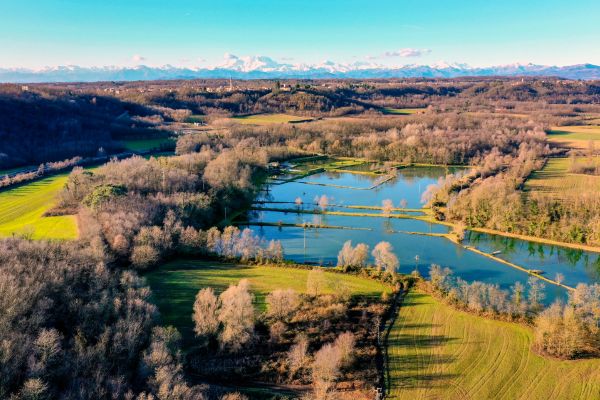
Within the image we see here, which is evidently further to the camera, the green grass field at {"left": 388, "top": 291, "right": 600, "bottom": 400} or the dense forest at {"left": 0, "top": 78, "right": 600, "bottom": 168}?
the dense forest at {"left": 0, "top": 78, "right": 600, "bottom": 168}

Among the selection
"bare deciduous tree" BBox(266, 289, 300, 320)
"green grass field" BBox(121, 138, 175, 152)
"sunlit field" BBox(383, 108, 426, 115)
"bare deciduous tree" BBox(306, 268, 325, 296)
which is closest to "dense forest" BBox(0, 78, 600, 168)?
"green grass field" BBox(121, 138, 175, 152)

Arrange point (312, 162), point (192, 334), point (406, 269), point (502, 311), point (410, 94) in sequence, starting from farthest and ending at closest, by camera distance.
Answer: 1. point (410, 94)
2. point (312, 162)
3. point (406, 269)
4. point (502, 311)
5. point (192, 334)

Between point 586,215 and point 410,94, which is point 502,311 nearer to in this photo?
point 586,215

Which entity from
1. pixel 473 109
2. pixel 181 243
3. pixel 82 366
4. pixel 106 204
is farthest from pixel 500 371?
pixel 473 109

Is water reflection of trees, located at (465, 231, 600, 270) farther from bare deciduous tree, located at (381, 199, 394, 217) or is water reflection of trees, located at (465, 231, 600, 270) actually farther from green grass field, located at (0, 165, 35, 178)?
green grass field, located at (0, 165, 35, 178)

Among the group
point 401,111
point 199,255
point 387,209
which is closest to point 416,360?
point 199,255

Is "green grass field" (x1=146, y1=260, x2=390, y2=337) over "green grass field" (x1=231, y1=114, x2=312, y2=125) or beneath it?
beneath
